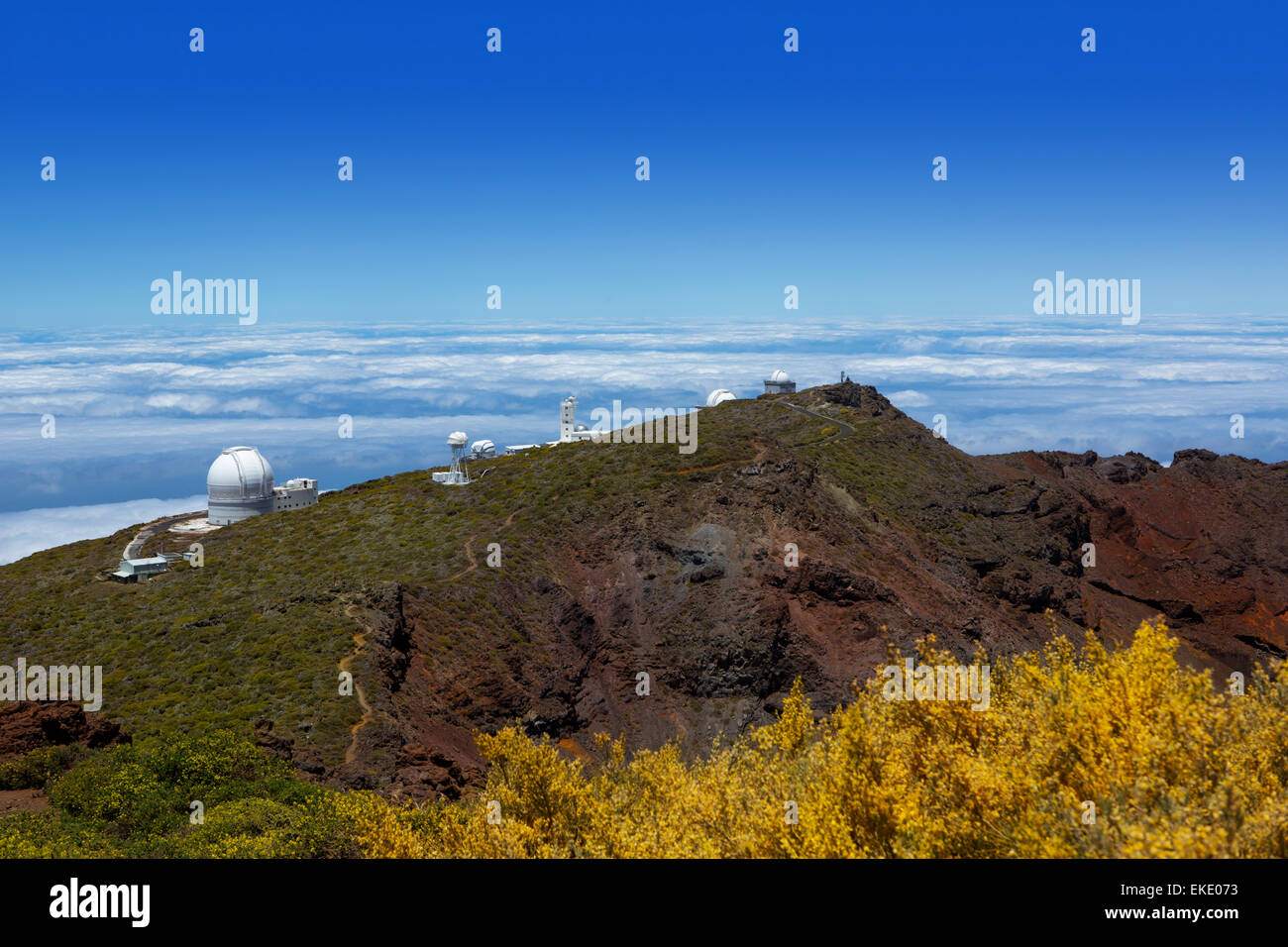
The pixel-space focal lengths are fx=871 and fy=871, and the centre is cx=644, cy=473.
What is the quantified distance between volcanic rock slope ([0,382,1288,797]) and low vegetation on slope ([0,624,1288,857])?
19.5 feet

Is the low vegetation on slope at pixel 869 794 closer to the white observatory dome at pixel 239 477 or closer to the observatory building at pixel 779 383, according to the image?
the white observatory dome at pixel 239 477

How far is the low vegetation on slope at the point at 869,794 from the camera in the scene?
38.8 feet

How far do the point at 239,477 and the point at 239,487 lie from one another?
66 cm

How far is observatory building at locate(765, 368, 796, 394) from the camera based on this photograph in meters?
93.6

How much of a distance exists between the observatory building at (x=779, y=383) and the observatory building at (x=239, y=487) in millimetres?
52441

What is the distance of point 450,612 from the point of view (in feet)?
126

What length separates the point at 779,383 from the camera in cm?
9369

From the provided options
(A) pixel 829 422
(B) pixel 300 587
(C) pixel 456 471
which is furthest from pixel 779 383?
(B) pixel 300 587

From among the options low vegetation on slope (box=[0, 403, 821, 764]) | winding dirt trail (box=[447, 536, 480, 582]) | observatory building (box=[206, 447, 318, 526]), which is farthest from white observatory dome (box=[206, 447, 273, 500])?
winding dirt trail (box=[447, 536, 480, 582])

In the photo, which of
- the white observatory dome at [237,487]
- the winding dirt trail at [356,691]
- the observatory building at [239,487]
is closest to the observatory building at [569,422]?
the observatory building at [239,487]

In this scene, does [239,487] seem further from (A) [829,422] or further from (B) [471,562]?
(A) [829,422]
